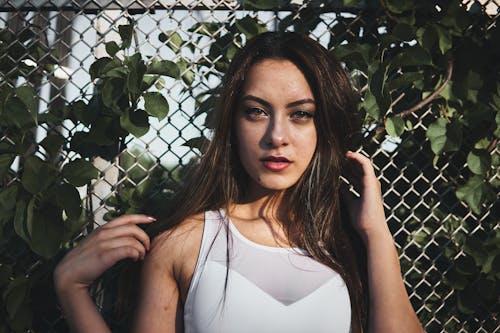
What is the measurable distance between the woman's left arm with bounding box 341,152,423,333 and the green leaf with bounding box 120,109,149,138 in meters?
A: 0.68

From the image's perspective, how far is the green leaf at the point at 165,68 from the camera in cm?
173

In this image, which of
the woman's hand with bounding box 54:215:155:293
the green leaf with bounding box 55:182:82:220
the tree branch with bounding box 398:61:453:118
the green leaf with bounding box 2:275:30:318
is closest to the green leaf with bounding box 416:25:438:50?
the tree branch with bounding box 398:61:453:118

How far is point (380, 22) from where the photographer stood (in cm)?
198

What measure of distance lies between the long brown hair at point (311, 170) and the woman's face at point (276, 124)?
43mm

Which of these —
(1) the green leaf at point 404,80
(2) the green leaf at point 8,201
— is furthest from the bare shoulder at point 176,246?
(1) the green leaf at point 404,80

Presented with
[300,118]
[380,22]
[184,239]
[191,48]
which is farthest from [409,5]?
[184,239]

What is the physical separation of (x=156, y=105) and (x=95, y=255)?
52cm

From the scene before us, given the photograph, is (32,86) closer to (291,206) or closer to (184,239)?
(184,239)

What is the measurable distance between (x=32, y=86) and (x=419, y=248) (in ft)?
5.01

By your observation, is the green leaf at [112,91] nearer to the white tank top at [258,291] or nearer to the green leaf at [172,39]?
the green leaf at [172,39]

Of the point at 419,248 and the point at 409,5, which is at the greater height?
the point at 409,5

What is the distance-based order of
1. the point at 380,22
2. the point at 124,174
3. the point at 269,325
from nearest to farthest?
the point at 269,325, the point at 124,174, the point at 380,22

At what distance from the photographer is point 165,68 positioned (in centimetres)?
174

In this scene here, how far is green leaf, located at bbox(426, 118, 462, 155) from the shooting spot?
1.95 metres
